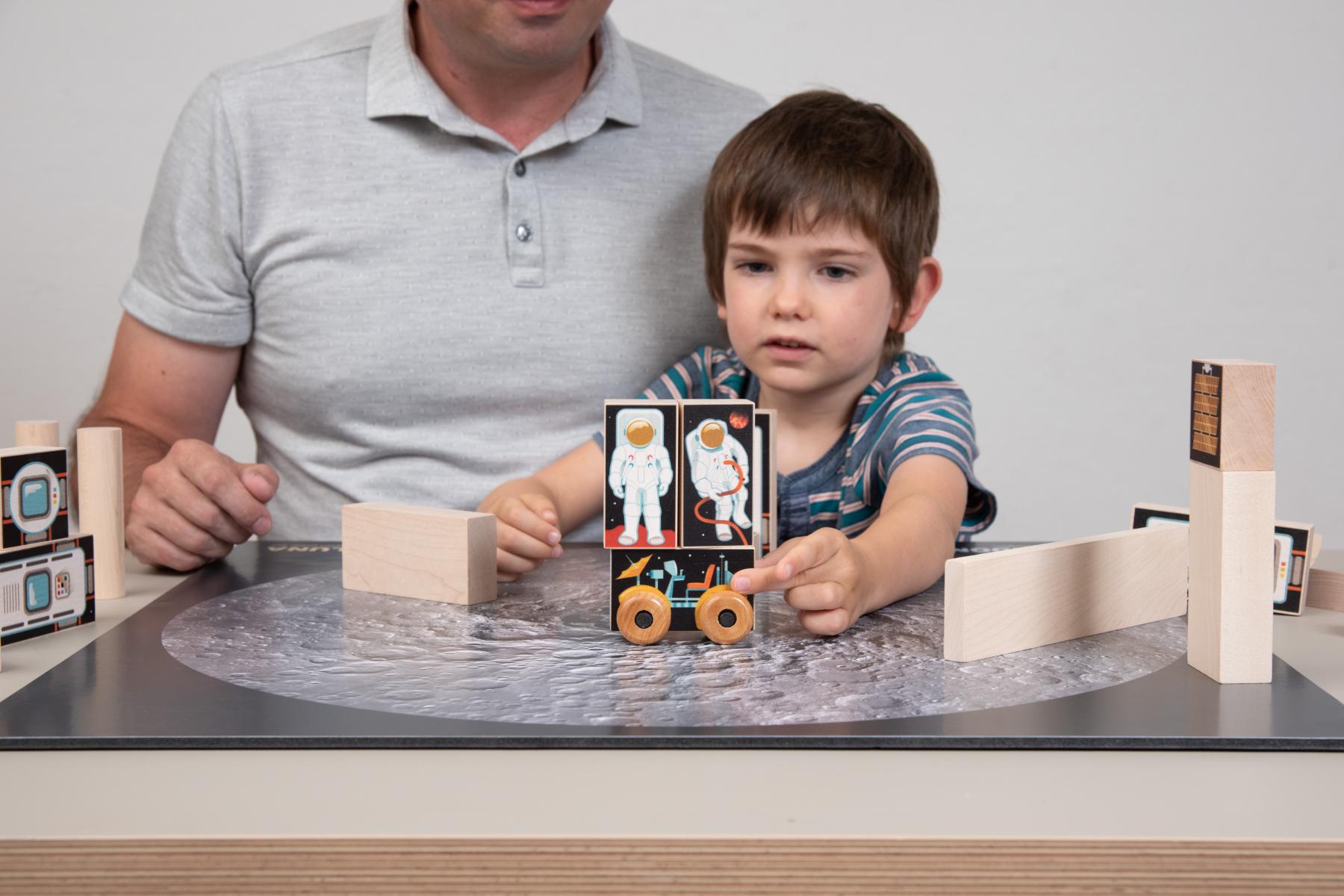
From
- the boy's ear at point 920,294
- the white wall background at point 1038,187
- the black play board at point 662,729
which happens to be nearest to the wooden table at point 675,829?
the black play board at point 662,729

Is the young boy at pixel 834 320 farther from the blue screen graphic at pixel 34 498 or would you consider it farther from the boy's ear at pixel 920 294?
the blue screen graphic at pixel 34 498

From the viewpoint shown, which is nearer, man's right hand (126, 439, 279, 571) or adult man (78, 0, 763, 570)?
man's right hand (126, 439, 279, 571)

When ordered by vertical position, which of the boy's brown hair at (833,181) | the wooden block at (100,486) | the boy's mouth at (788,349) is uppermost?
the boy's brown hair at (833,181)

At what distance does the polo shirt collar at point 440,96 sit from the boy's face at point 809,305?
1.13 ft

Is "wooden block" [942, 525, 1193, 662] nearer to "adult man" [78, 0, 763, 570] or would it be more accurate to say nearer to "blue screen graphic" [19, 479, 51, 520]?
"blue screen graphic" [19, 479, 51, 520]

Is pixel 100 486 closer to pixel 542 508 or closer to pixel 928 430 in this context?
pixel 542 508

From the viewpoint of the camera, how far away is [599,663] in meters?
0.90

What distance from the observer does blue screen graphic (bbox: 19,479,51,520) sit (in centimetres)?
100

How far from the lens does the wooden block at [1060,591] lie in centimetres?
90

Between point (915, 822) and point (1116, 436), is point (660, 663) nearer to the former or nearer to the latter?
point (915, 822)

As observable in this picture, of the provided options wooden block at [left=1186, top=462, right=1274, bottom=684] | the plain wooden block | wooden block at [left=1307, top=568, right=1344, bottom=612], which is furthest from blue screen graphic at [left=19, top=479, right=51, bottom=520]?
wooden block at [left=1307, top=568, right=1344, bottom=612]

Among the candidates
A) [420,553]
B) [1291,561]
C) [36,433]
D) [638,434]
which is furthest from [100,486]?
Answer: [1291,561]

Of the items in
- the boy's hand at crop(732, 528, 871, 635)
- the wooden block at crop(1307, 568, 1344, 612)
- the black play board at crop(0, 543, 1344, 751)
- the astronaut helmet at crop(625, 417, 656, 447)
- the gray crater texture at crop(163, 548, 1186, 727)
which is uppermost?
the astronaut helmet at crop(625, 417, 656, 447)

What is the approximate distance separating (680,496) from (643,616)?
0.09m
